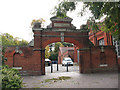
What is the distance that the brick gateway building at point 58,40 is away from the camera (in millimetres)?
12258

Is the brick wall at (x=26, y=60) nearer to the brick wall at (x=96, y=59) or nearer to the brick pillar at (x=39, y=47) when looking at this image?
the brick pillar at (x=39, y=47)

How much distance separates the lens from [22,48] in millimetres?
12352

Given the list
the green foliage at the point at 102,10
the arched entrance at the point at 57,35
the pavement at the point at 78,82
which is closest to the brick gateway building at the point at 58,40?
the arched entrance at the point at 57,35

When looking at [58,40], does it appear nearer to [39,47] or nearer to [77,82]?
[39,47]

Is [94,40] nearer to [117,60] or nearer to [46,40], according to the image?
[117,60]

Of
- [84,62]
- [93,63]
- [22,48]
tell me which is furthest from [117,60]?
[22,48]

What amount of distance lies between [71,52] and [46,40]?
71.9 ft

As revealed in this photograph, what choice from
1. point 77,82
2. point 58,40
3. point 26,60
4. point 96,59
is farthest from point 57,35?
point 77,82

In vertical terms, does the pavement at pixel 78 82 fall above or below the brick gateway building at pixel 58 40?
below

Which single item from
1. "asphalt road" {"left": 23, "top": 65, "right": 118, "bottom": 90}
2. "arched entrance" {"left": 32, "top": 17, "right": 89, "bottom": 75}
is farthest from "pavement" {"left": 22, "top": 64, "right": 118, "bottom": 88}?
"arched entrance" {"left": 32, "top": 17, "right": 89, "bottom": 75}

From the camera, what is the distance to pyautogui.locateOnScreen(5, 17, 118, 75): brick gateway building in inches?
483

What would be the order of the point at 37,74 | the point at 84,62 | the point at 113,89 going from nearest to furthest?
Result: 1. the point at 113,89
2. the point at 37,74
3. the point at 84,62

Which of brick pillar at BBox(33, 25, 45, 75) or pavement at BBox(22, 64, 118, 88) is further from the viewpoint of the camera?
brick pillar at BBox(33, 25, 45, 75)

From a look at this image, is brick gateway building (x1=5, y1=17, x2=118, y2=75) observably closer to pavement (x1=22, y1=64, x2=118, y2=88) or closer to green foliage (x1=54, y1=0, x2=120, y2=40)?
pavement (x1=22, y1=64, x2=118, y2=88)
